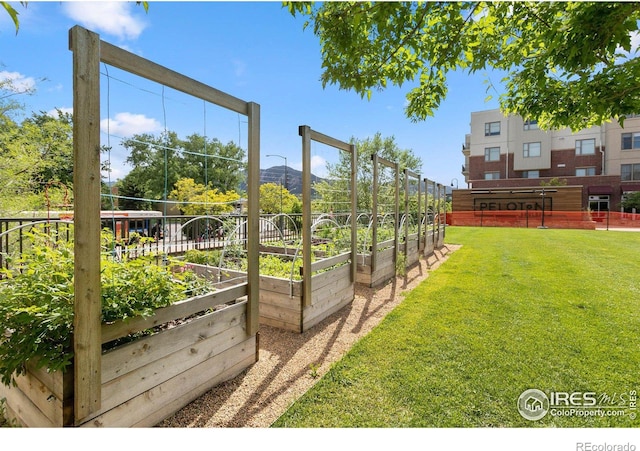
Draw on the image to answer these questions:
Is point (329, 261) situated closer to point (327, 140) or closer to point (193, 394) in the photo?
point (327, 140)

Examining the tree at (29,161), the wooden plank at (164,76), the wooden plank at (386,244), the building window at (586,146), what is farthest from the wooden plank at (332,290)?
the building window at (586,146)

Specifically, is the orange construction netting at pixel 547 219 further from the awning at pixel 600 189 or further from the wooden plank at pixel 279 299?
the wooden plank at pixel 279 299

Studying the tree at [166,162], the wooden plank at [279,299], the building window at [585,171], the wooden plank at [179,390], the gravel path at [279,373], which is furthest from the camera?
the building window at [585,171]

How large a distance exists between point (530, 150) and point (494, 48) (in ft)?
104

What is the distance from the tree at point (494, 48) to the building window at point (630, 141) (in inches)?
1268

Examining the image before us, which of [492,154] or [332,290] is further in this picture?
[492,154]

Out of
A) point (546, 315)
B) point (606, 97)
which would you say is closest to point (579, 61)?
point (606, 97)

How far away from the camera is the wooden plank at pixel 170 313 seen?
1.81 m

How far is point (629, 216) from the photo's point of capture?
20.5 metres

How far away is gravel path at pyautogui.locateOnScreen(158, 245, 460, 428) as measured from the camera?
219 cm

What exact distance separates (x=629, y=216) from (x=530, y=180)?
8.43 meters

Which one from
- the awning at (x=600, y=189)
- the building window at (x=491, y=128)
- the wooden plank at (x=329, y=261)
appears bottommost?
the wooden plank at (x=329, y=261)

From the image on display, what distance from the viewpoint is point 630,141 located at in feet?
85.8

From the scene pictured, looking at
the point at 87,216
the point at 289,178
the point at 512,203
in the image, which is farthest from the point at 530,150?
the point at 87,216
